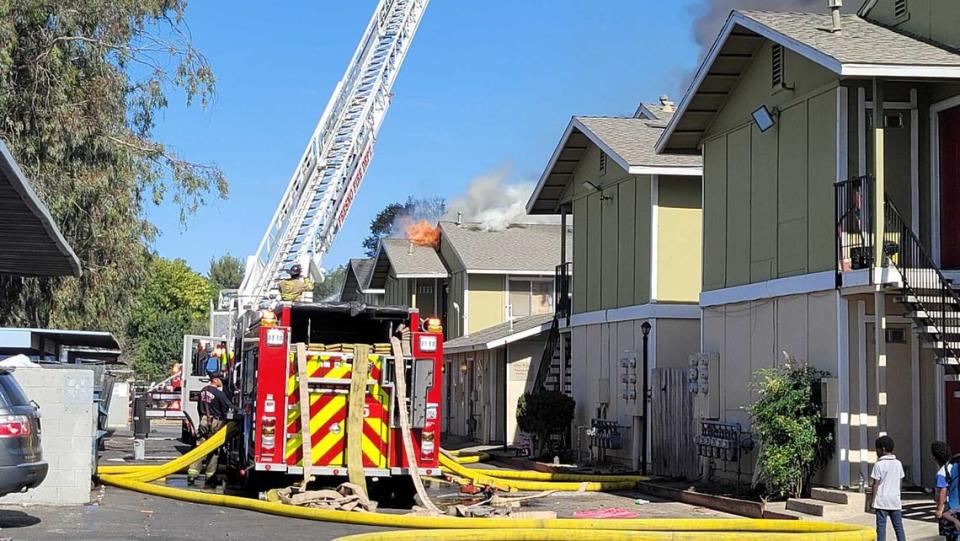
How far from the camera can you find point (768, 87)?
20219mm

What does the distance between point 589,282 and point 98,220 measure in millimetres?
10635

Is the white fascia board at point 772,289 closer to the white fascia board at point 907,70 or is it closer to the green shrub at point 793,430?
the green shrub at point 793,430

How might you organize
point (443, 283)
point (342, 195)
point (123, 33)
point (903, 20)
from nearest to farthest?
point (903, 20), point (123, 33), point (342, 195), point (443, 283)

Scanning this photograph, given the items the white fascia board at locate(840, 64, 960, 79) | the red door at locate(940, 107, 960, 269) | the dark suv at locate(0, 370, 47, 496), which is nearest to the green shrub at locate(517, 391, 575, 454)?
the red door at locate(940, 107, 960, 269)

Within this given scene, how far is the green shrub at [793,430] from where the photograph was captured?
17.2 meters

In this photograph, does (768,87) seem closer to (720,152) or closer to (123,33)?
(720,152)

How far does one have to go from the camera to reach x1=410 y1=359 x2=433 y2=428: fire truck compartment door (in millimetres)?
17203

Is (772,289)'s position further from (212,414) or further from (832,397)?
(212,414)

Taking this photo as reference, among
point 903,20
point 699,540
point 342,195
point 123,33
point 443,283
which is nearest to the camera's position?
point 699,540

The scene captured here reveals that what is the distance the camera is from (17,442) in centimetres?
1327

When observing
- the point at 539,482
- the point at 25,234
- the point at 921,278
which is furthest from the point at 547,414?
the point at 921,278

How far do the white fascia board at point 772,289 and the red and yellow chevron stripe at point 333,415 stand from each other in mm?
5935

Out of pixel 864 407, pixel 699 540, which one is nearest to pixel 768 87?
Answer: pixel 864 407

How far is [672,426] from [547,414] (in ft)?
15.8
